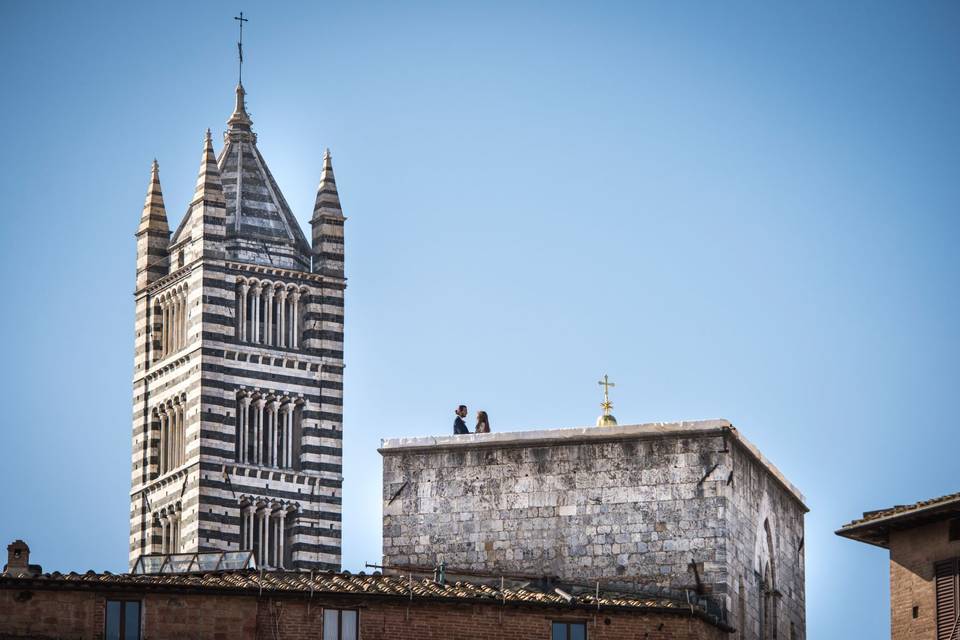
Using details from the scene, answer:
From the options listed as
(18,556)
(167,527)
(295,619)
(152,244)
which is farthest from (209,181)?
(295,619)

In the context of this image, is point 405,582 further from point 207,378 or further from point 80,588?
point 207,378

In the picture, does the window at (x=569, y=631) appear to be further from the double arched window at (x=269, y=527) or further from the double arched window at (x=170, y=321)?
the double arched window at (x=170, y=321)

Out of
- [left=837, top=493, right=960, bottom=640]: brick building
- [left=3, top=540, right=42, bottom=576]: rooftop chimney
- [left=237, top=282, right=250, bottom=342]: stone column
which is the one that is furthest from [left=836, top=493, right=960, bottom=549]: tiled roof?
[left=237, top=282, right=250, bottom=342]: stone column

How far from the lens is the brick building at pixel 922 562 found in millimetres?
44406

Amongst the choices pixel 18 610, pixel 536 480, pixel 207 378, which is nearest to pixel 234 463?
pixel 207 378

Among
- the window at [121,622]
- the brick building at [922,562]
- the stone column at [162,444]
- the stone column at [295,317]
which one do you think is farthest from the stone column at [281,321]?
the window at [121,622]

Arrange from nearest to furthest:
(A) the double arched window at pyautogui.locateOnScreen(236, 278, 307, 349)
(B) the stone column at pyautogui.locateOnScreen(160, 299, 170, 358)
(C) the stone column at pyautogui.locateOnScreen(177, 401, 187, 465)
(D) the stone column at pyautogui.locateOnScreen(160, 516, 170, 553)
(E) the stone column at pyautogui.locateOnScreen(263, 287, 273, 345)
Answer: (D) the stone column at pyautogui.locateOnScreen(160, 516, 170, 553), (C) the stone column at pyautogui.locateOnScreen(177, 401, 187, 465), (A) the double arched window at pyautogui.locateOnScreen(236, 278, 307, 349), (E) the stone column at pyautogui.locateOnScreen(263, 287, 273, 345), (B) the stone column at pyautogui.locateOnScreen(160, 299, 170, 358)

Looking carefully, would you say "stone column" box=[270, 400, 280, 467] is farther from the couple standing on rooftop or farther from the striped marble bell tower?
the couple standing on rooftop

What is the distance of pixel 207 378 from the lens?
103 metres

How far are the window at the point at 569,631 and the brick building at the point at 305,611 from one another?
1 cm

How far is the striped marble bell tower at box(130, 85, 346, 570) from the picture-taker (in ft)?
334

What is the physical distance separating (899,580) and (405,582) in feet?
24.0

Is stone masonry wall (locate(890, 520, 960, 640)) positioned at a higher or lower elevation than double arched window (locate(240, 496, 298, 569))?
lower

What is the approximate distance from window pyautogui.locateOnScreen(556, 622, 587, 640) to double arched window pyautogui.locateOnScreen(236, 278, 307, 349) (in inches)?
2382
